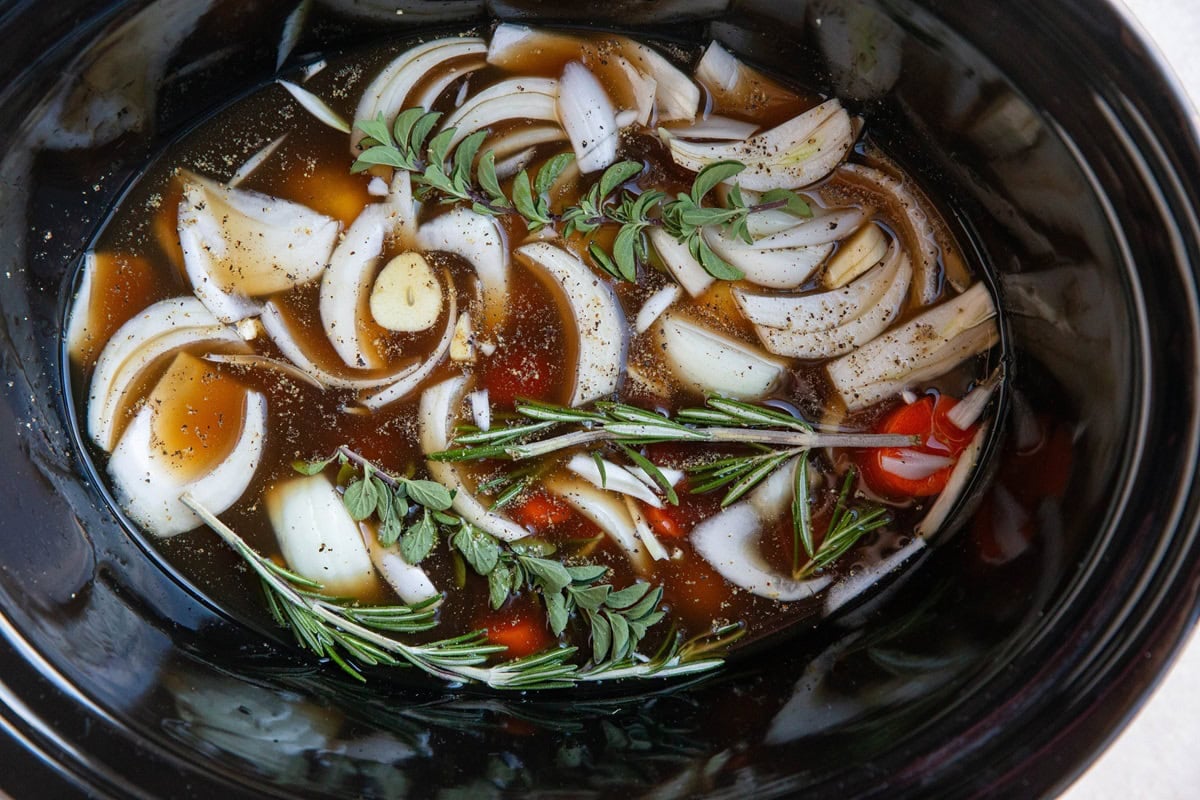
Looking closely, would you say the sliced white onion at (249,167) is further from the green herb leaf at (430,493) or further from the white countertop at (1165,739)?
the white countertop at (1165,739)

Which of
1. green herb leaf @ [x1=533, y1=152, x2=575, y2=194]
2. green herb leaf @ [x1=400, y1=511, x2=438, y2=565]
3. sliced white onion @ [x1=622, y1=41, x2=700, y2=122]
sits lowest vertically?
green herb leaf @ [x1=400, y1=511, x2=438, y2=565]

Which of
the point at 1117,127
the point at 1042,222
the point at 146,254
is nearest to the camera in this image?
the point at 1117,127

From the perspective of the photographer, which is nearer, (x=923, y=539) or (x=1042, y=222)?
(x=1042, y=222)

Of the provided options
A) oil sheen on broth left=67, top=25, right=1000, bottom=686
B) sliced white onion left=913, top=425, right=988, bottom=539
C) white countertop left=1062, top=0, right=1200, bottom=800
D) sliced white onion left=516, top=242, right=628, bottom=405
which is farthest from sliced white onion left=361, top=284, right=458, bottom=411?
white countertop left=1062, top=0, right=1200, bottom=800

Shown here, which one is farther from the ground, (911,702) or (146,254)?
(146,254)

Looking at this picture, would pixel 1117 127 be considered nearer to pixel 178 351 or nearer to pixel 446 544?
pixel 446 544

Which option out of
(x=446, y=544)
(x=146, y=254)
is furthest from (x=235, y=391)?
(x=446, y=544)

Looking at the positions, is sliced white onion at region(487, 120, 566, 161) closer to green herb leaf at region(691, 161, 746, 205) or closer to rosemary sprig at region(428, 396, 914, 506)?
green herb leaf at region(691, 161, 746, 205)

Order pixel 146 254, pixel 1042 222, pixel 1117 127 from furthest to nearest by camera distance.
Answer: pixel 146 254, pixel 1042 222, pixel 1117 127
